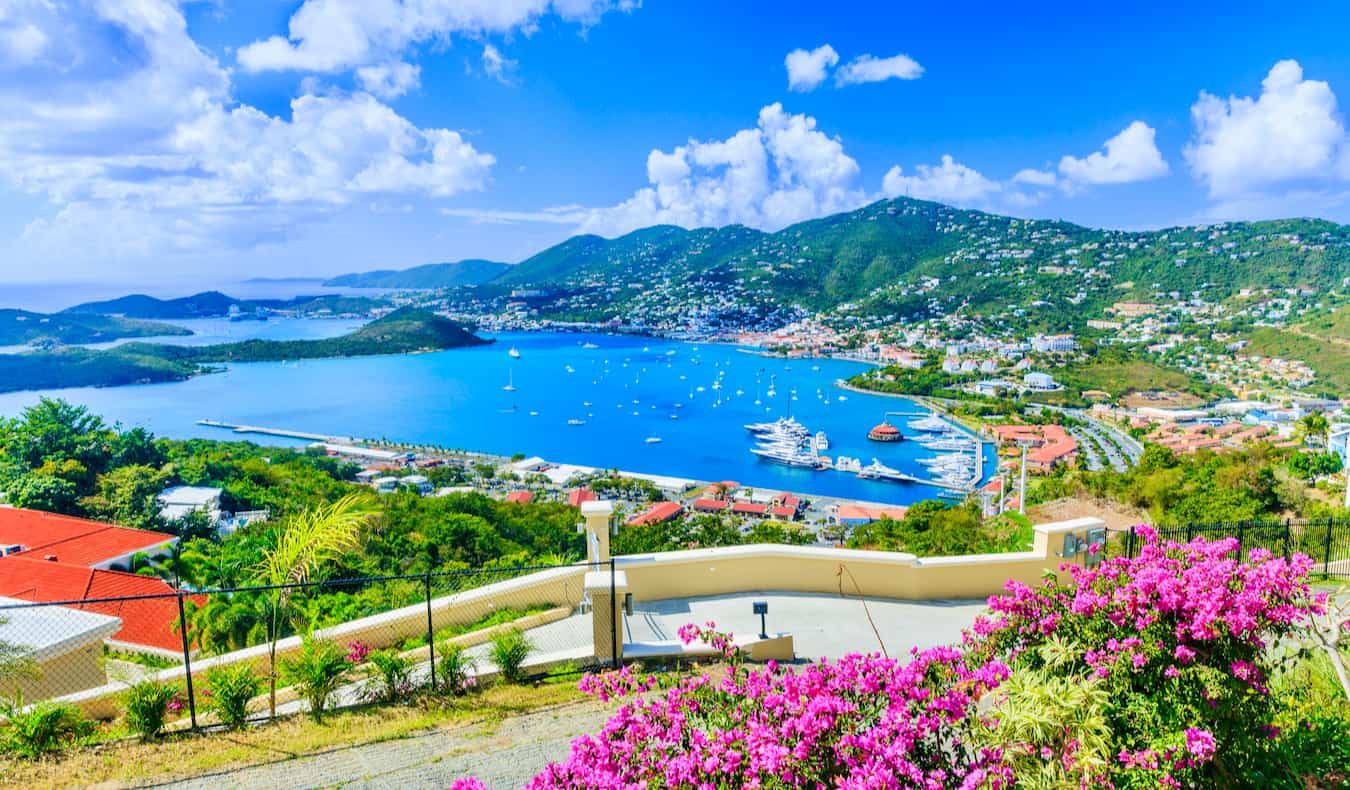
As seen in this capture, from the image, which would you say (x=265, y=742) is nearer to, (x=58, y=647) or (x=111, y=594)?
(x=58, y=647)

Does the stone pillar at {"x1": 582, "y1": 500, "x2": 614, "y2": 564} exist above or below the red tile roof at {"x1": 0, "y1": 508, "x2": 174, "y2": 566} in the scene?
above

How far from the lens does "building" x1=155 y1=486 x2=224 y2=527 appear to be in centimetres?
2338

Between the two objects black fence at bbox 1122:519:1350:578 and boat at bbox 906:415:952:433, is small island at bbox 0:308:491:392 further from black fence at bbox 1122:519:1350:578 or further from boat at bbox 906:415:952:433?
black fence at bbox 1122:519:1350:578

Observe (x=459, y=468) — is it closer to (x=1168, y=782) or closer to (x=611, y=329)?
(x=1168, y=782)

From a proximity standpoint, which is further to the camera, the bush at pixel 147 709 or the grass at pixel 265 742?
the bush at pixel 147 709

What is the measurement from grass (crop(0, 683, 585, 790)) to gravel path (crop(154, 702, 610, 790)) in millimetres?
93

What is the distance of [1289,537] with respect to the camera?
22.8ft

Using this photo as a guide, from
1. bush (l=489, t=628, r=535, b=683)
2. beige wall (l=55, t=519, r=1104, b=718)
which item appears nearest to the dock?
beige wall (l=55, t=519, r=1104, b=718)

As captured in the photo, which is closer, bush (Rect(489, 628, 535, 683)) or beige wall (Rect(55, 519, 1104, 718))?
bush (Rect(489, 628, 535, 683))

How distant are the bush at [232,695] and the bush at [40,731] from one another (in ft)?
2.11

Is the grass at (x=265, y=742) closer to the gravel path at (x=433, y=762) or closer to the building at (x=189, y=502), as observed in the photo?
the gravel path at (x=433, y=762)

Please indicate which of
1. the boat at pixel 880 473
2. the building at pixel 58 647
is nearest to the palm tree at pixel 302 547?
the building at pixel 58 647

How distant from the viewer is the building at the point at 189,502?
2338 cm

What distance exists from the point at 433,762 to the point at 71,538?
1519 cm
